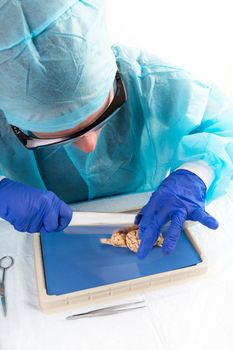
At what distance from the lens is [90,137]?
86 centimetres

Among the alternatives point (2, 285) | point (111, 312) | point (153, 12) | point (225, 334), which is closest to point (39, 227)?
point (2, 285)

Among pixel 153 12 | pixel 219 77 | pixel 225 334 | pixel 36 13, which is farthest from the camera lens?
pixel 219 77

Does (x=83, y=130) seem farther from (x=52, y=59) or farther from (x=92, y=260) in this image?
(x=92, y=260)

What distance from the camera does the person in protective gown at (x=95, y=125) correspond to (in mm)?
642

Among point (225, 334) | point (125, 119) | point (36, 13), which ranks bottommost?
point (225, 334)

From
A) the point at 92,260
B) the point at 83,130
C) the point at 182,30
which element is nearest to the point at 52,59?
the point at 83,130

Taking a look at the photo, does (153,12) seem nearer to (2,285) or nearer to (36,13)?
(36,13)

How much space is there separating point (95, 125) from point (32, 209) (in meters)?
0.28

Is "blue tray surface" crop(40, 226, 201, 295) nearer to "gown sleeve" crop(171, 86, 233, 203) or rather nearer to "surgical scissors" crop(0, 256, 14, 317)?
"surgical scissors" crop(0, 256, 14, 317)

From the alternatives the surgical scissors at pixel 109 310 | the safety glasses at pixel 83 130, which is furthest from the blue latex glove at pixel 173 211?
the safety glasses at pixel 83 130

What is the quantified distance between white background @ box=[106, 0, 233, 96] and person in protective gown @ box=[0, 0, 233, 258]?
0.50m

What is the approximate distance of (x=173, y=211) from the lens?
95 cm

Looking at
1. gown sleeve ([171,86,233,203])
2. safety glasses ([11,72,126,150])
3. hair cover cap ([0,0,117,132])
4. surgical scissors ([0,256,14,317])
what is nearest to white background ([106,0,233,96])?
gown sleeve ([171,86,233,203])

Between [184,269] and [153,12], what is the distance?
1119 mm
